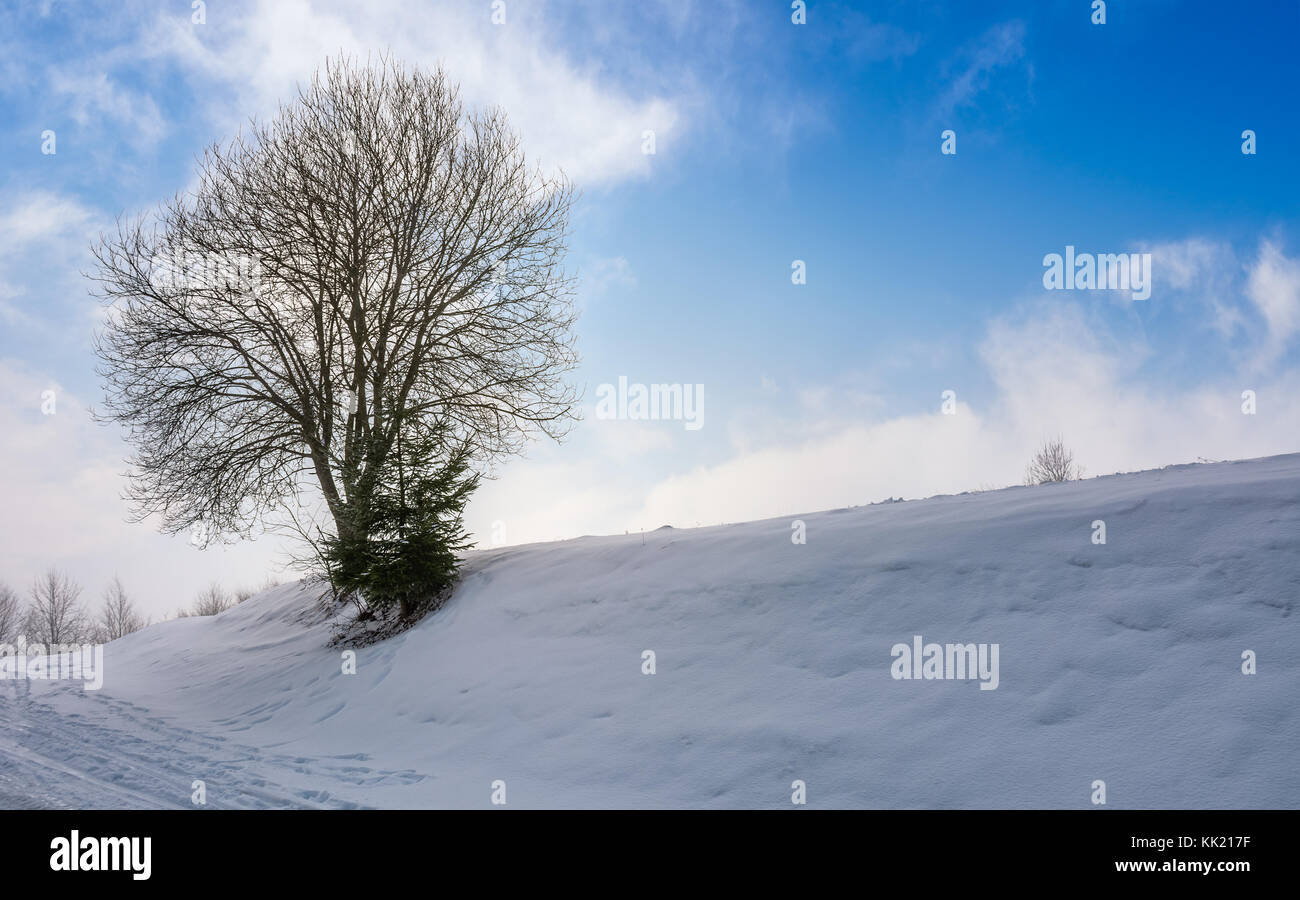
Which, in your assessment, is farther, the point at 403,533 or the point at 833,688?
the point at 403,533

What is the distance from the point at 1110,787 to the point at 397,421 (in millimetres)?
Answer: 13030

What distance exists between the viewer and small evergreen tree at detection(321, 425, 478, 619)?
12.3 m

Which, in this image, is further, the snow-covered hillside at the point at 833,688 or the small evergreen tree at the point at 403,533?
the small evergreen tree at the point at 403,533

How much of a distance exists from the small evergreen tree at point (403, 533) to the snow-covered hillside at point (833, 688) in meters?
1.76

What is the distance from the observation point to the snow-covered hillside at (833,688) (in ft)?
16.5

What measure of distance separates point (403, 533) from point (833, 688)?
28.1 feet

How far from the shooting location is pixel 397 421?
14367 millimetres

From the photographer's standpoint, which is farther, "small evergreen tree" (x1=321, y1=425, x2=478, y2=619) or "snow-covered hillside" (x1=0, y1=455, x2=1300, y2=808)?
"small evergreen tree" (x1=321, y1=425, x2=478, y2=619)

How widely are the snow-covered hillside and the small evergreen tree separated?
1.76 m

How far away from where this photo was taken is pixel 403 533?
12422 mm

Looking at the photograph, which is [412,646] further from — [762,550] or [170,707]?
[762,550]

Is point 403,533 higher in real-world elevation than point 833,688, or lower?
higher

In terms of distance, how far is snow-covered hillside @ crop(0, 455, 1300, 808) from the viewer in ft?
16.5
